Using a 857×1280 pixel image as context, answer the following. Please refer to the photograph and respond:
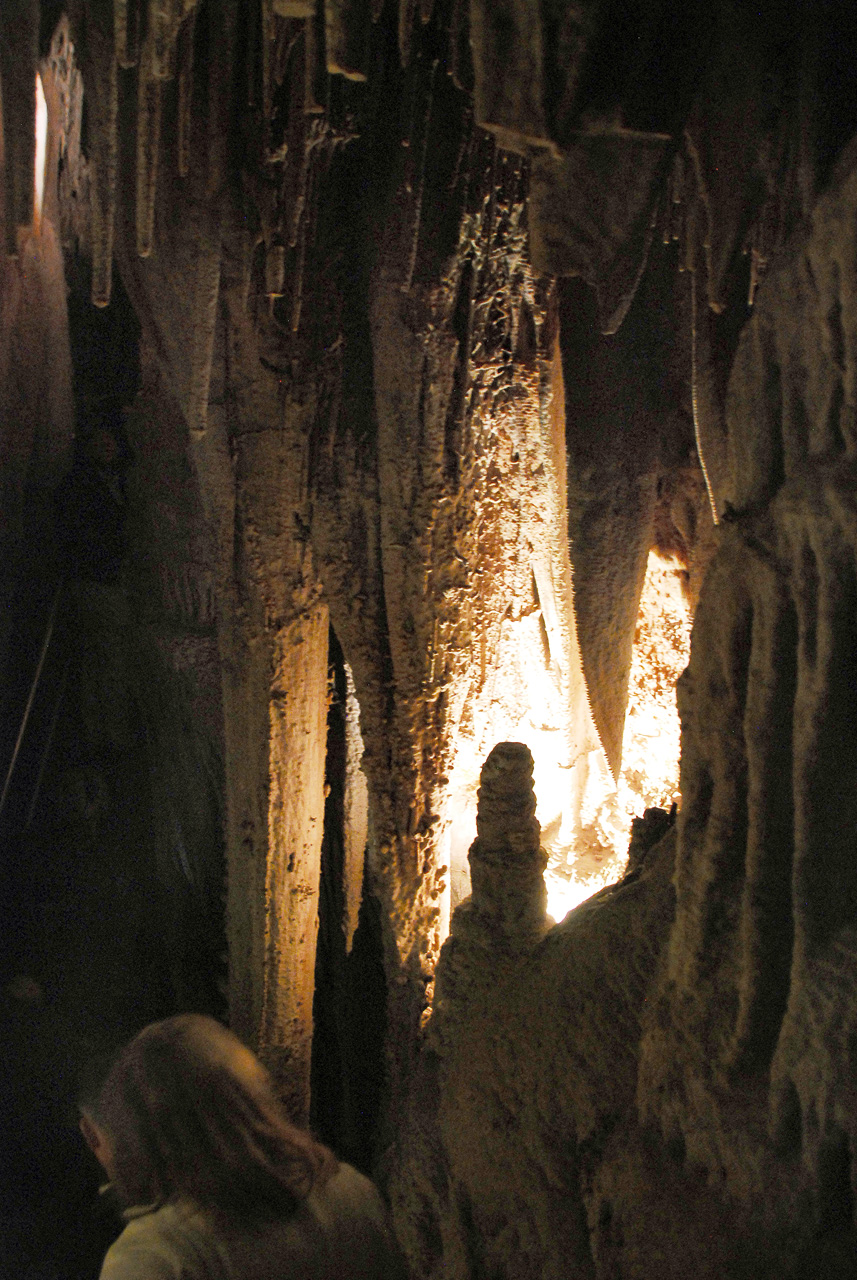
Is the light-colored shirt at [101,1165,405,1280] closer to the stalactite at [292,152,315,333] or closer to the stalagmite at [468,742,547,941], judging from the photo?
the stalagmite at [468,742,547,941]

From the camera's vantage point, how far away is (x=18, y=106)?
228 cm

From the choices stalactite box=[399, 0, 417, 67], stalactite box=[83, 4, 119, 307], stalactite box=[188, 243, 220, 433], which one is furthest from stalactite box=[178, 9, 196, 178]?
stalactite box=[399, 0, 417, 67]

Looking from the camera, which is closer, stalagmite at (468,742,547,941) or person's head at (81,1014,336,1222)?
person's head at (81,1014,336,1222)

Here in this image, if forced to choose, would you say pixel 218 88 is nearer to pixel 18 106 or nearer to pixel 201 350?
pixel 18 106

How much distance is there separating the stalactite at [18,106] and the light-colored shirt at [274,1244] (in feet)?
6.21

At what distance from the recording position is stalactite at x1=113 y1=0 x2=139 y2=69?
1893 millimetres

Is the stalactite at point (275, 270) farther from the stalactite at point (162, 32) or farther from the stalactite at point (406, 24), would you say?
the stalactite at point (406, 24)

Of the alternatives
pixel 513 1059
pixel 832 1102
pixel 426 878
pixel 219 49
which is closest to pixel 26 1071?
pixel 426 878

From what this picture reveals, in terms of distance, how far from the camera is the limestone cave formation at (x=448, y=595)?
42.4 inches

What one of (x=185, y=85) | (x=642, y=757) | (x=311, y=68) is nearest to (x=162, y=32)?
(x=311, y=68)

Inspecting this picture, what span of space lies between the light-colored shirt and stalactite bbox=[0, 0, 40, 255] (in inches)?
74.5

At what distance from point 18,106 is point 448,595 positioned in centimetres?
159

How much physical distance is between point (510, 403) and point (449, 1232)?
2.16m

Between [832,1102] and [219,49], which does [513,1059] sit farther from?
[219,49]
